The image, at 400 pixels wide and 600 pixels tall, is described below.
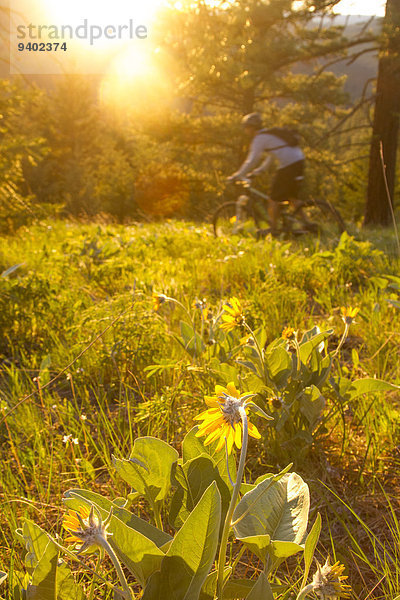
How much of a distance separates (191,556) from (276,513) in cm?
22

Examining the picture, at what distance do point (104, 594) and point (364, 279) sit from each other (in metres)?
3.03

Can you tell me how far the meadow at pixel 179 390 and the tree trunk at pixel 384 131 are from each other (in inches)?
185

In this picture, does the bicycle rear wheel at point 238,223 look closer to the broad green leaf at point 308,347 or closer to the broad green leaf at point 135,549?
the broad green leaf at point 308,347

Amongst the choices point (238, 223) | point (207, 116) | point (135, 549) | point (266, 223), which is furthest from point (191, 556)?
point (207, 116)

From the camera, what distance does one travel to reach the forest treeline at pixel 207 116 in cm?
818

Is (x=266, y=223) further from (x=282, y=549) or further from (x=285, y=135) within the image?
(x=282, y=549)

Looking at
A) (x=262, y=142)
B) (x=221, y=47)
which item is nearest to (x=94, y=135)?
(x=221, y=47)

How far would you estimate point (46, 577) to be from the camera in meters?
0.70

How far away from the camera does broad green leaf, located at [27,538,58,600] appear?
69 centimetres

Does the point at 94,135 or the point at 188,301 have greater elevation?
the point at 94,135

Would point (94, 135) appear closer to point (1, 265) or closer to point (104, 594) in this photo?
point (1, 265)

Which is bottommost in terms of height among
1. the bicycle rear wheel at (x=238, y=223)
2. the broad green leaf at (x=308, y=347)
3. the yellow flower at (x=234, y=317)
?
the broad green leaf at (x=308, y=347)

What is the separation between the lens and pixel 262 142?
6480mm

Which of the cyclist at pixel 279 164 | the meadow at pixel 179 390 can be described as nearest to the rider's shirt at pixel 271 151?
the cyclist at pixel 279 164
